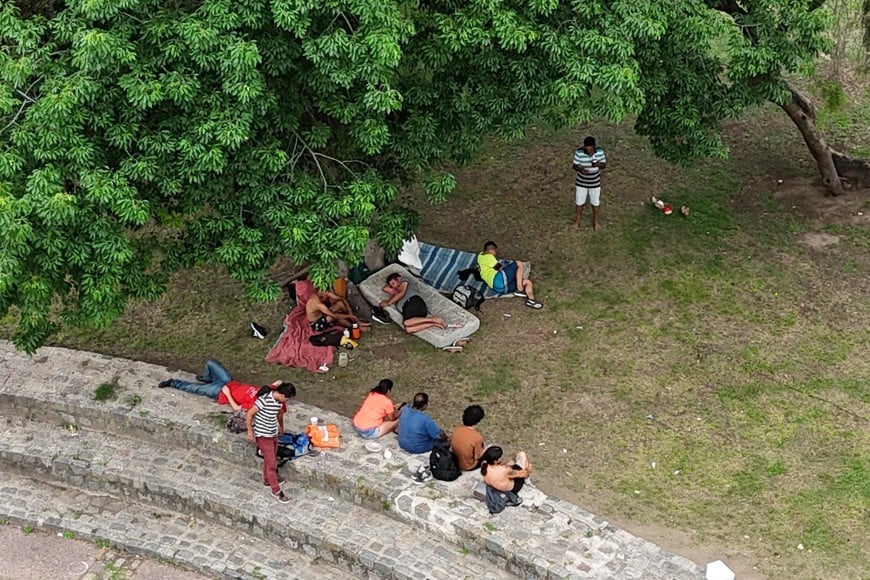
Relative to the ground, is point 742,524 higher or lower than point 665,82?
lower

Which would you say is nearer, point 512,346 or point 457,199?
point 512,346

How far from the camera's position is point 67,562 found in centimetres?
1048

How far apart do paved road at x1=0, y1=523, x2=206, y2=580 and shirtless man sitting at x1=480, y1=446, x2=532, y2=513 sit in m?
3.34

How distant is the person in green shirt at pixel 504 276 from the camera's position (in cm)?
1339

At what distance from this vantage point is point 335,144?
11.1 meters

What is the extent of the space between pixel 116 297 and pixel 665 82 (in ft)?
22.5

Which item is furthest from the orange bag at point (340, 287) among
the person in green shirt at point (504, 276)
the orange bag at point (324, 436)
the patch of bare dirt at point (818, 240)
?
the patch of bare dirt at point (818, 240)

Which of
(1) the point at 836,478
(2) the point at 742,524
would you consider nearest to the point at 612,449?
(2) the point at 742,524

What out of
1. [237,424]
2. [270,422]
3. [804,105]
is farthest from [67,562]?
[804,105]

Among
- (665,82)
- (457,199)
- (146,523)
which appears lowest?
(146,523)

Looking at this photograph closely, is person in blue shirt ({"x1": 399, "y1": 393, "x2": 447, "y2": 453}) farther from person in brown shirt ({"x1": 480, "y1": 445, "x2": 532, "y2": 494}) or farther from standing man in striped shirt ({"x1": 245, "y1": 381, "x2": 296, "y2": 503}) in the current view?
standing man in striped shirt ({"x1": 245, "y1": 381, "x2": 296, "y2": 503})

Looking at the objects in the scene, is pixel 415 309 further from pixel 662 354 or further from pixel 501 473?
pixel 501 473

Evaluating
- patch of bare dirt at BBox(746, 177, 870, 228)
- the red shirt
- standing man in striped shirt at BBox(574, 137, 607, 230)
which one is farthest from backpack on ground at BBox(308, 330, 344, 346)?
patch of bare dirt at BBox(746, 177, 870, 228)

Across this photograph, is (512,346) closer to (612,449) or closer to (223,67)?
(612,449)
